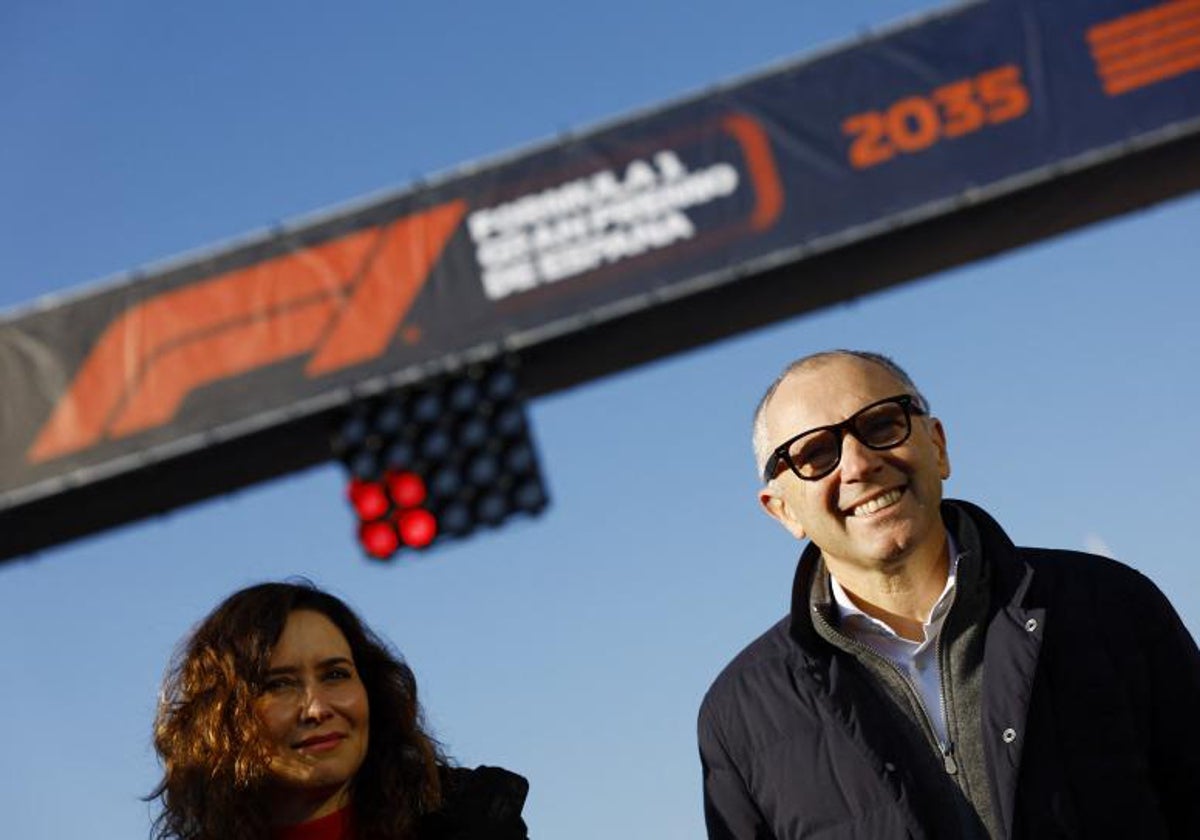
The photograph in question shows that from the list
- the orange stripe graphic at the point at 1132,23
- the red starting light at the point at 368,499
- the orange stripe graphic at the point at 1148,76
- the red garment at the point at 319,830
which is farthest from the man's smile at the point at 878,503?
the orange stripe graphic at the point at 1132,23

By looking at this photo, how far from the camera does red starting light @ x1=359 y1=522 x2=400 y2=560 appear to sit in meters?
7.06

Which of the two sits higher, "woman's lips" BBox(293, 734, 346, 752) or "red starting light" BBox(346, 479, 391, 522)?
"red starting light" BBox(346, 479, 391, 522)

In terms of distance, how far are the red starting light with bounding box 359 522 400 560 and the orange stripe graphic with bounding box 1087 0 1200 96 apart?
4.64 metres

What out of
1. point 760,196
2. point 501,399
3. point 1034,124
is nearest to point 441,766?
point 501,399

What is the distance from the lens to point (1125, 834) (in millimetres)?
2467

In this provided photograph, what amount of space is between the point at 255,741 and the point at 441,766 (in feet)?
1.28

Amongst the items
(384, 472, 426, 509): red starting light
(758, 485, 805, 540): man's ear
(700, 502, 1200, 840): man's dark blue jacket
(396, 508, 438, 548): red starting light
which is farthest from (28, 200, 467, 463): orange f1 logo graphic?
(700, 502, 1200, 840): man's dark blue jacket

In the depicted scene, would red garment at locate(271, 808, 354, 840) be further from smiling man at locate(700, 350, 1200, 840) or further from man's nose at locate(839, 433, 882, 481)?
man's nose at locate(839, 433, 882, 481)

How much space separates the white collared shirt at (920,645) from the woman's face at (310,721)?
899 millimetres

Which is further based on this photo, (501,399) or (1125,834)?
(501,399)

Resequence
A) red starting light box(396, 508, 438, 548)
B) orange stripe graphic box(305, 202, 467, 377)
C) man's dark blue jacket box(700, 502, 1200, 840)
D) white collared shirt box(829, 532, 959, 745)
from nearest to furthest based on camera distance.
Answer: man's dark blue jacket box(700, 502, 1200, 840)
white collared shirt box(829, 532, 959, 745)
red starting light box(396, 508, 438, 548)
orange stripe graphic box(305, 202, 467, 377)

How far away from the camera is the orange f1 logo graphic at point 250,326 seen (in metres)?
8.59

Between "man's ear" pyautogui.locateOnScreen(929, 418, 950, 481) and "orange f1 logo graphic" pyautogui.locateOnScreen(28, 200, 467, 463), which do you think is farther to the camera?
"orange f1 logo graphic" pyautogui.locateOnScreen(28, 200, 467, 463)

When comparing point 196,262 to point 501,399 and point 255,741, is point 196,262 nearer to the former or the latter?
point 501,399
